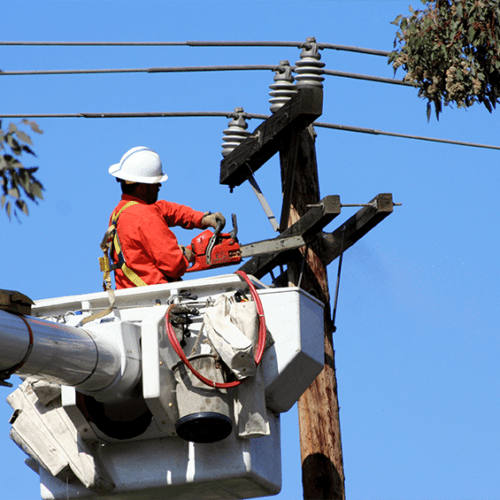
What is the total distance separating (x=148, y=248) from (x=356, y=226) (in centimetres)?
299

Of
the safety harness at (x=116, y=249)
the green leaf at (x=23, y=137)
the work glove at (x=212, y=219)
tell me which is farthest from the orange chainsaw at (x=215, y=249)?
the green leaf at (x=23, y=137)

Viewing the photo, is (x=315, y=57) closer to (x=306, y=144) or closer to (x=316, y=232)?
(x=306, y=144)

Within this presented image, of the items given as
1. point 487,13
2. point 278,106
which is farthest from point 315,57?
point 487,13

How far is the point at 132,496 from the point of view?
959 centimetres

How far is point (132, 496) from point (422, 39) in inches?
175

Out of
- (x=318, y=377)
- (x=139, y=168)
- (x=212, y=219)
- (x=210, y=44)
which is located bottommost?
(x=318, y=377)

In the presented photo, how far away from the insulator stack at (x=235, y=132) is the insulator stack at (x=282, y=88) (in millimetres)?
885

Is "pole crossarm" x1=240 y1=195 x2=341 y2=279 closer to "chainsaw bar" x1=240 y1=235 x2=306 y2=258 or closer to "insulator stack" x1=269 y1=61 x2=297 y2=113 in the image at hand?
"chainsaw bar" x1=240 y1=235 x2=306 y2=258

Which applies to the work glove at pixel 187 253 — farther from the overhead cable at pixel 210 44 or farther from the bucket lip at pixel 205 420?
the overhead cable at pixel 210 44

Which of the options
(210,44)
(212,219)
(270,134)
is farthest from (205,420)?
(210,44)

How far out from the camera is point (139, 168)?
1046cm

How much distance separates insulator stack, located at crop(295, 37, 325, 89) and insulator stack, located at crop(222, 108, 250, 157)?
1.29 m

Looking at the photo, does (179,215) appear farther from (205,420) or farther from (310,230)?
(205,420)

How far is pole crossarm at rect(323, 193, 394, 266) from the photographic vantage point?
12078 millimetres
